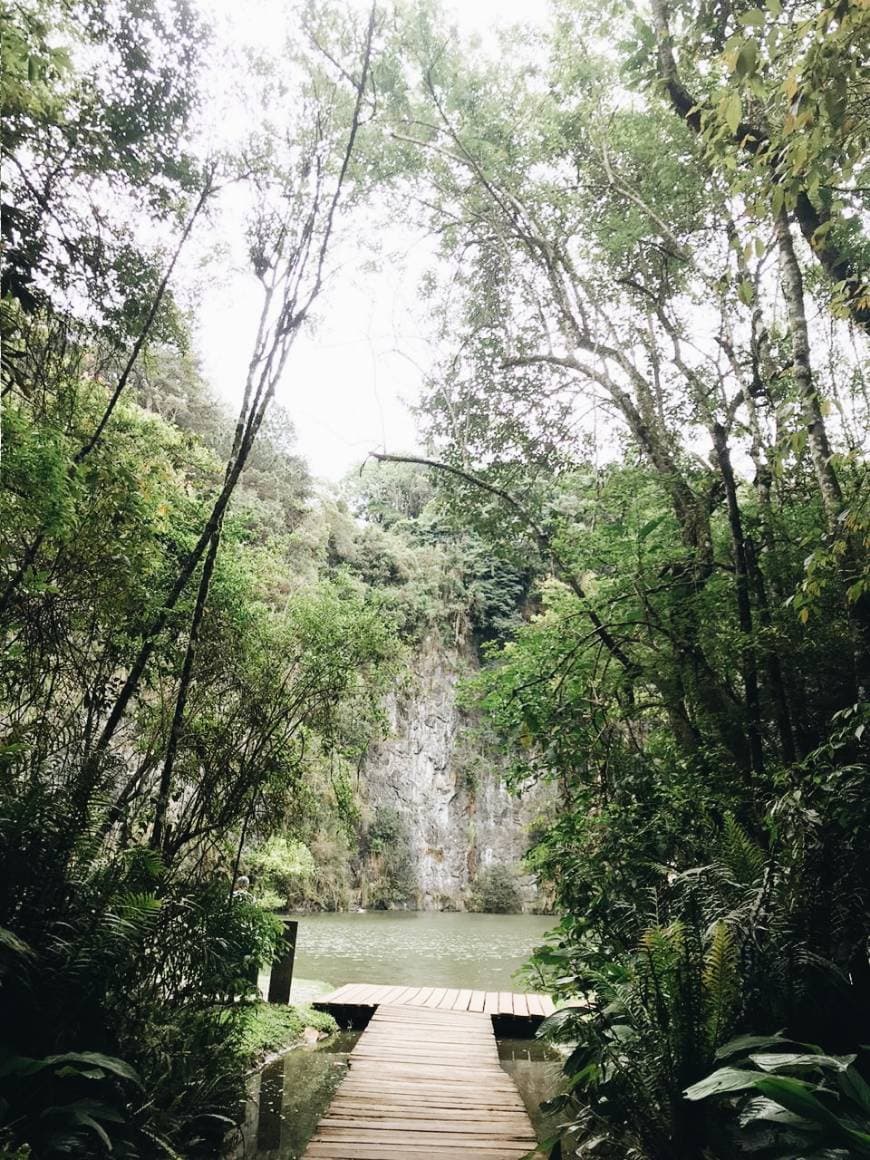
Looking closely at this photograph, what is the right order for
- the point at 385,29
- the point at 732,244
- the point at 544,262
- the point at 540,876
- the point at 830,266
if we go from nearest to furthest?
the point at 732,244, the point at 830,266, the point at 540,876, the point at 385,29, the point at 544,262

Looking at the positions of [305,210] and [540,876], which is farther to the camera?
[305,210]

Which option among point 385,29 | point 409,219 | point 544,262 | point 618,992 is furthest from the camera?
point 409,219

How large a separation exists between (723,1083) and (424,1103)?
95.6 inches

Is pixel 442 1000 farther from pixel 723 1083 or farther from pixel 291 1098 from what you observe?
pixel 723 1083

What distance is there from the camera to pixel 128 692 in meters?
4.28

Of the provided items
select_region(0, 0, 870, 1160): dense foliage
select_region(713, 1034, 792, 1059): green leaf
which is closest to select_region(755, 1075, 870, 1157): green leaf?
select_region(0, 0, 870, 1160): dense foliage

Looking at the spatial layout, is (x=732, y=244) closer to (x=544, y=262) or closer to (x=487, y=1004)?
(x=544, y=262)

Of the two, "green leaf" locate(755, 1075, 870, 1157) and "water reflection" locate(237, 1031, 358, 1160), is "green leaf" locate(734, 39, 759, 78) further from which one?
"water reflection" locate(237, 1031, 358, 1160)

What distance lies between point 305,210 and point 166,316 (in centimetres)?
129

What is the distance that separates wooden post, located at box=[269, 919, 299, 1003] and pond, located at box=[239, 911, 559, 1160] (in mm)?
554

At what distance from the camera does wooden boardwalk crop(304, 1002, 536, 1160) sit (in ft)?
10.8

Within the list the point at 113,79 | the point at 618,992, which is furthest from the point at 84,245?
the point at 618,992

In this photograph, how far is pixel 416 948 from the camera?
1314 cm

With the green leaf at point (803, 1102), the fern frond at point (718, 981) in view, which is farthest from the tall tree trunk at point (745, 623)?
the green leaf at point (803, 1102)
